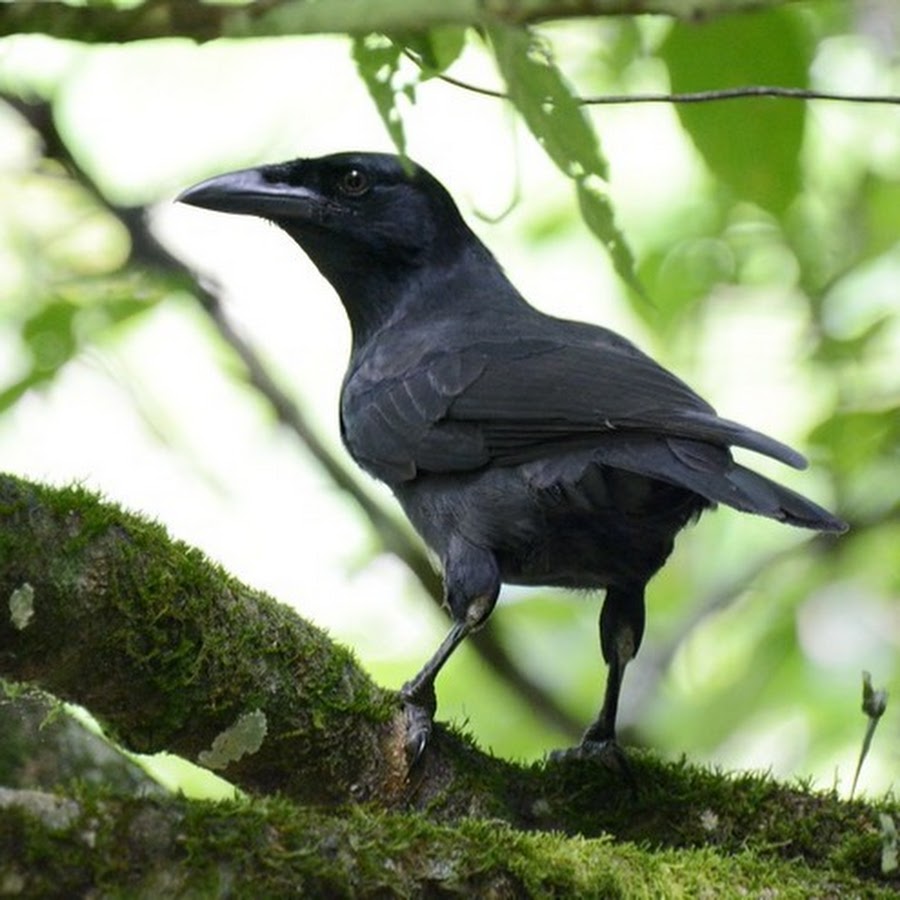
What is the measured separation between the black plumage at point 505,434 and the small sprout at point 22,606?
92cm

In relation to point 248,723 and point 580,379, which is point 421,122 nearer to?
point 580,379

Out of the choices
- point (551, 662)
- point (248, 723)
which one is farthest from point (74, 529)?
point (551, 662)

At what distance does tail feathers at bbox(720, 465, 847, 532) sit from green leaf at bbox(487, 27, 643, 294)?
1264mm

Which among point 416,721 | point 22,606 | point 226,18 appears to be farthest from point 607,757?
point 226,18

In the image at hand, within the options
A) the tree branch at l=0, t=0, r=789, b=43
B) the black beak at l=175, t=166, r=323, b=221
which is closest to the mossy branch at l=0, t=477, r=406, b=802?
the tree branch at l=0, t=0, r=789, b=43

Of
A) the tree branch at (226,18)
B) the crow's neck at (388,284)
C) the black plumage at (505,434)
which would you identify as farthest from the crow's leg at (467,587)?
the tree branch at (226,18)

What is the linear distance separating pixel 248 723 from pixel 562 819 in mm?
794

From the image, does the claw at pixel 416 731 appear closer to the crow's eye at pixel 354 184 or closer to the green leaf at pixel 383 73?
the green leaf at pixel 383 73

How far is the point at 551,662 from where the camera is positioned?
25.5ft

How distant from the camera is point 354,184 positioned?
4.91 m

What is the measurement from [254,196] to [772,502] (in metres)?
1.99

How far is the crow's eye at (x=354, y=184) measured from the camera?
489 centimetres

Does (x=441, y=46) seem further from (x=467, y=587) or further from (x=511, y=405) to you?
(x=467, y=587)

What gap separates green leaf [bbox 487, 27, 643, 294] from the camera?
1.74 m
